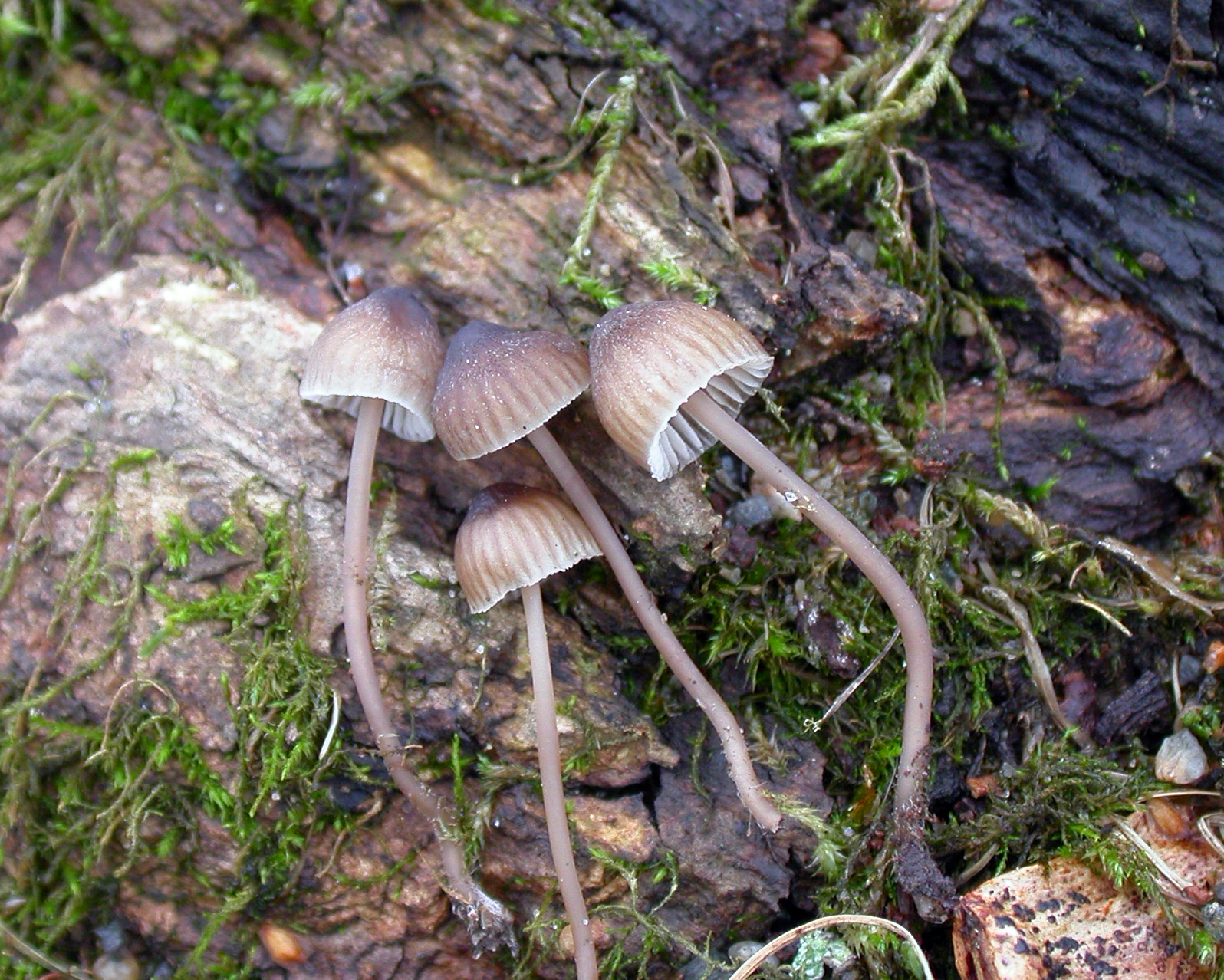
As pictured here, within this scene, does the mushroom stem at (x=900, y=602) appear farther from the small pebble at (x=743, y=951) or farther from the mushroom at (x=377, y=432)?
the mushroom at (x=377, y=432)

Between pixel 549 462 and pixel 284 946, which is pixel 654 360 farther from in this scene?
pixel 284 946

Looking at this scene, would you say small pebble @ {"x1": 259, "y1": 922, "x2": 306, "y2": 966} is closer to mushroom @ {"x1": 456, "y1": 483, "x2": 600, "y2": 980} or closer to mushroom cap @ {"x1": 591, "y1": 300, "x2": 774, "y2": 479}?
mushroom @ {"x1": 456, "y1": 483, "x2": 600, "y2": 980}

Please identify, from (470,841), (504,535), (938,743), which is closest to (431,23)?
(504,535)

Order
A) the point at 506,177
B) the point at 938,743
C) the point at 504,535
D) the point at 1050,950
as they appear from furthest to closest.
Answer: the point at 506,177 < the point at 938,743 < the point at 504,535 < the point at 1050,950

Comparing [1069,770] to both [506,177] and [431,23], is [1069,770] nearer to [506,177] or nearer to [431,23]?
[506,177]

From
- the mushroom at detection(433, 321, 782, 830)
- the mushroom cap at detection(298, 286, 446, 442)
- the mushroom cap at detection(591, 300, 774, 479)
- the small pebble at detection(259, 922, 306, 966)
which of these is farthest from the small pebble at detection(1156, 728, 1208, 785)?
the small pebble at detection(259, 922, 306, 966)

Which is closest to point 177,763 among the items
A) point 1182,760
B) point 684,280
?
point 684,280

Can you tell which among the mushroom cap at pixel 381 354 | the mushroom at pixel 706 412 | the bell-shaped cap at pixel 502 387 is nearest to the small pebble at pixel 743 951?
the mushroom at pixel 706 412
